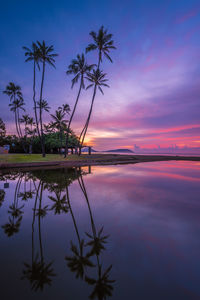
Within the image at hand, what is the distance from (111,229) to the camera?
150 inches

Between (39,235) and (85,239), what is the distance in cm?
117

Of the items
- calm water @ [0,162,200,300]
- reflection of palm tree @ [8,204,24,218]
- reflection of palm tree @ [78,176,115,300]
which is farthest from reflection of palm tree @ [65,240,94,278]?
reflection of palm tree @ [8,204,24,218]

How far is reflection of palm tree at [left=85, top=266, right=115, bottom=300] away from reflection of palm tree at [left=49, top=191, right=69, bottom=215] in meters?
2.91

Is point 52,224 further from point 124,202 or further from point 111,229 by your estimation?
point 124,202

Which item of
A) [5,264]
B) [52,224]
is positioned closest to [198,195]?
[52,224]

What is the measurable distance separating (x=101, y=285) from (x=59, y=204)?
12.7 feet

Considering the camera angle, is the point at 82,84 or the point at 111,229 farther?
the point at 82,84

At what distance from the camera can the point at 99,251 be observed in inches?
116

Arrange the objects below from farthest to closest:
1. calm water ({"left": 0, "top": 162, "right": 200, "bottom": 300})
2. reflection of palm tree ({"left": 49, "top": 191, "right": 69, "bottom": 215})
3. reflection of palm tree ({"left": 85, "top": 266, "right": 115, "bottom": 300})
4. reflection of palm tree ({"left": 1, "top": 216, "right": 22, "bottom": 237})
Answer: reflection of palm tree ({"left": 49, "top": 191, "right": 69, "bottom": 215}) < reflection of palm tree ({"left": 1, "top": 216, "right": 22, "bottom": 237}) < calm water ({"left": 0, "top": 162, "right": 200, "bottom": 300}) < reflection of palm tree ({"left": 85, "top": 266, "right": 115, "bottom": 300})

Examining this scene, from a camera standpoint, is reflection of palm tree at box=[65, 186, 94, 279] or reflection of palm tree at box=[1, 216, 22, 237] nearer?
reflection of palm tree at box=[65, 186, 94, 279]

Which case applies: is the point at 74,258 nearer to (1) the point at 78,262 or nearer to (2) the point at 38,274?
(1) the point at 78,262

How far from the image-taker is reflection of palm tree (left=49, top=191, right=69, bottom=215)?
5.09 meters

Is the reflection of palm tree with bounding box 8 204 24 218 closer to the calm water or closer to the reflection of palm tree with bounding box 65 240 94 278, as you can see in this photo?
the calm water

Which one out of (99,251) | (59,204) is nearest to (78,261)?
(99,251)
